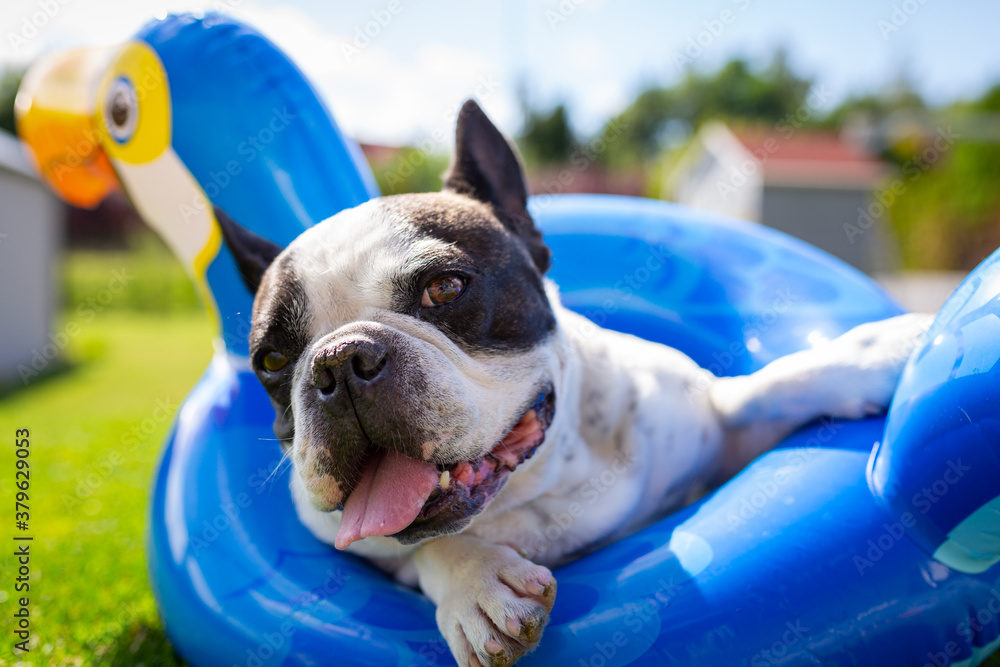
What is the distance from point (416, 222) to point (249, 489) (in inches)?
43.8

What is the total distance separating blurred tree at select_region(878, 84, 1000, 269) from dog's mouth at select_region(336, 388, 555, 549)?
68.5ft

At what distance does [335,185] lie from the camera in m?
2.61

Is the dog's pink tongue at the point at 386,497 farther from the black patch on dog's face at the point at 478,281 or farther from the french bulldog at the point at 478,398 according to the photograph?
the black patch on dog's face at the point at 478,281

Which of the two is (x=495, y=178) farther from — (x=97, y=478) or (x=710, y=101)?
(x=710, y=101)

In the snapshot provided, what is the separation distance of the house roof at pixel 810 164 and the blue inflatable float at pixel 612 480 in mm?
19518

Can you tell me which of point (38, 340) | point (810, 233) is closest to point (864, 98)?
point (810, 233)

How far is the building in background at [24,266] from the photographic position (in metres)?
7.45

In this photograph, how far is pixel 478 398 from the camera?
5.46 feet

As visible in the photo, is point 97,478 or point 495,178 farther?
point 97,478

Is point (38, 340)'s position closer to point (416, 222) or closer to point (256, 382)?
point (256, 382)

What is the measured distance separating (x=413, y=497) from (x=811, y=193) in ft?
77.8

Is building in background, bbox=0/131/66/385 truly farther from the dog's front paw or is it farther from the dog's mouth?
the dog's front paw

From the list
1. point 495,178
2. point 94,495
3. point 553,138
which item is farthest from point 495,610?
point 553,138

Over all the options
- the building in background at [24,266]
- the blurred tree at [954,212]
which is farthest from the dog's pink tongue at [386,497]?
the blurred tree at [954,212]
